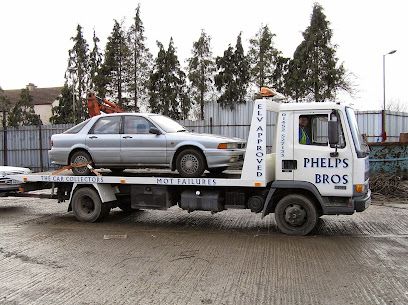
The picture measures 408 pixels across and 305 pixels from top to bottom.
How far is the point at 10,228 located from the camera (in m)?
9.09

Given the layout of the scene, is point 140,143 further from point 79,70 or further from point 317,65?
point 79,70

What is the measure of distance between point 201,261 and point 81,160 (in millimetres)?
4249

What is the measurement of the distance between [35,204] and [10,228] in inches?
145

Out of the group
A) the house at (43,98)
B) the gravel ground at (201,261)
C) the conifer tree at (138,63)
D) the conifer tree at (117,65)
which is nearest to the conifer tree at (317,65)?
the conifer tree at (138,63)

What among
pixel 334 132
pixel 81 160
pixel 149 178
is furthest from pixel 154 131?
pixel 334 132

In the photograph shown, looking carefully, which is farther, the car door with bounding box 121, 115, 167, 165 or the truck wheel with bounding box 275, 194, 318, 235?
the car door with bounding box 121, 115, 167, 165

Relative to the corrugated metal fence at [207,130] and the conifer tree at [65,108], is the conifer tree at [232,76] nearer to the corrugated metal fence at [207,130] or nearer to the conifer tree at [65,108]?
the corrugated metal fence at [207,130]

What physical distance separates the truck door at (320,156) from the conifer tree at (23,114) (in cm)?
2474

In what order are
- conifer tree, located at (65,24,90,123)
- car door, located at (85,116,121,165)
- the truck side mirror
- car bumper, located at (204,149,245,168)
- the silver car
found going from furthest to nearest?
conifer tree, located at (65,24,90,123) < car door, located at (85,116,121,165) < the silver car < car bumper, located at (204,149,245,168) < the truck side mirror

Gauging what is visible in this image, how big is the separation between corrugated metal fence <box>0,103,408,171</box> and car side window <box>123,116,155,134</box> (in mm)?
9781

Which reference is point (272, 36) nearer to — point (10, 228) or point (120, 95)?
point (120, 95)

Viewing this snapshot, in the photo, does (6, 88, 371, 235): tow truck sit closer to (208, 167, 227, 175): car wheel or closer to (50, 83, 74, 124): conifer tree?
(208, 167, 227, 175): car wheel

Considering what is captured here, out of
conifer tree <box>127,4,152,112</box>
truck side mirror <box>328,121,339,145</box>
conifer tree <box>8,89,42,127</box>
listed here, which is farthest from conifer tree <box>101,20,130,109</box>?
truck side mirror <box>328,121,339,145</box>

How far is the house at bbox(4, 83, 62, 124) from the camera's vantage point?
163 ft
